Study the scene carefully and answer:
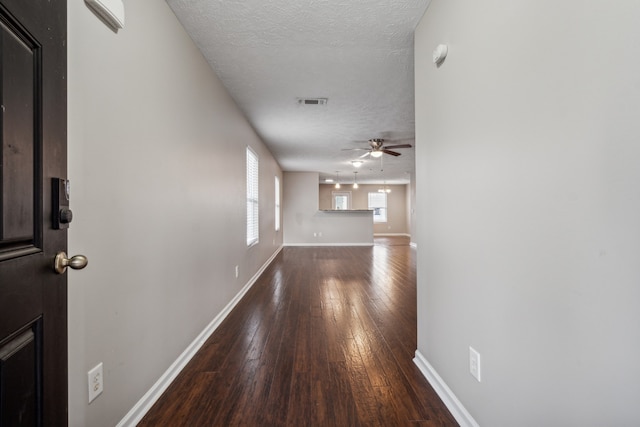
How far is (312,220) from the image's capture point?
9.41m

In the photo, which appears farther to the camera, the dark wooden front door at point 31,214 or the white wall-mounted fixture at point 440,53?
the white wall-mounted fixture at point 440,53

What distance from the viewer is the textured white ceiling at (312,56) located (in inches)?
74.3

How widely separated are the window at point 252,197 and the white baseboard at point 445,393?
2875mm

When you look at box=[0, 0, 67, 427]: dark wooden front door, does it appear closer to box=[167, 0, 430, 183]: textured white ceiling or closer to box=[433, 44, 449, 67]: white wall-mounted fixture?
box=[167, 0, 430, 183]: textured white ceiling

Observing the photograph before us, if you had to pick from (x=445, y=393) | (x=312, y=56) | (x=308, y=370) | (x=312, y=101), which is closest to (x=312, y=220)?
(x=312, y=101)

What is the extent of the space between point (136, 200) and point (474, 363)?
181 centimetres

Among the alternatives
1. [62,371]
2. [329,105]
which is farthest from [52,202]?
[329,105]

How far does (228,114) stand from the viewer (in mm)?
3176

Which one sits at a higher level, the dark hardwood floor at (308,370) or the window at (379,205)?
the window at (379,205)

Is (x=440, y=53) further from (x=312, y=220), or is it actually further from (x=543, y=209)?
(x=312, y=220)

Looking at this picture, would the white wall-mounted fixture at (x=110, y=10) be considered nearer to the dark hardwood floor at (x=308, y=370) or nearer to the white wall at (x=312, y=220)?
the dark hardwood floor at (x=308, y=370)

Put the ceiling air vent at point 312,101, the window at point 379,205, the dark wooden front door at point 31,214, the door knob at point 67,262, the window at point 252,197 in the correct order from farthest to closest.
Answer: the window at point 379,205 < the window at point 252,197 < the ceiling air vent at point 312,101 < the door knob at point 67,262 < the dark wooden front door at point 31,214

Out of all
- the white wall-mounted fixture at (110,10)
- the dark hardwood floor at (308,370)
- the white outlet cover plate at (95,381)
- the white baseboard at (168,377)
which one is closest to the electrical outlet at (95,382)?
the white outlet cover plate at (95,381)

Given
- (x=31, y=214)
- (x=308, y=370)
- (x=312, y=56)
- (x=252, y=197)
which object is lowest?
(x=308, y=370)
